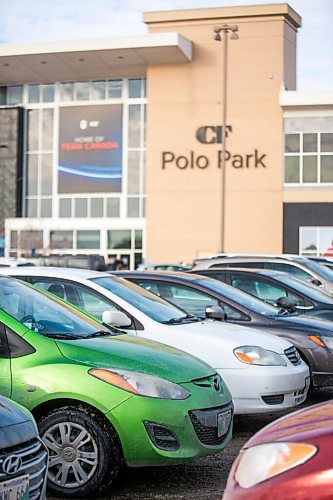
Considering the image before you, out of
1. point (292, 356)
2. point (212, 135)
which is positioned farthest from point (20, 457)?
point (212, 135)

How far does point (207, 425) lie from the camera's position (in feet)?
19.4

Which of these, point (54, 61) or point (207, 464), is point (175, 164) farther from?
point (207, 464)

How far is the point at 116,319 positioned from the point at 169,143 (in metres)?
41.2

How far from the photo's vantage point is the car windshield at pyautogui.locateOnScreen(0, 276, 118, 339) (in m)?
6.44

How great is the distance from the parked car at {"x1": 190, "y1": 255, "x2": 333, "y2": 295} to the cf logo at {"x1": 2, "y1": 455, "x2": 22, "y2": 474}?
10977 millimetres

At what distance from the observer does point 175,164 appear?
4788cm

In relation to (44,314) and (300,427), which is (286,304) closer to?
(44,314)

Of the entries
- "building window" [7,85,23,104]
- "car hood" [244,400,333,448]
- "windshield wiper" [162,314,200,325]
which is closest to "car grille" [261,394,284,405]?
"windshield wiper" [162,314,200,325]

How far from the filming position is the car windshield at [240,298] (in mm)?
9859

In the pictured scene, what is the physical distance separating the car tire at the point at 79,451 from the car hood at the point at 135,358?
36 cm

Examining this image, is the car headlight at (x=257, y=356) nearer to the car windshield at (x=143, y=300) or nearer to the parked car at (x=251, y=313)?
the car windshield at (x=143, y=300)

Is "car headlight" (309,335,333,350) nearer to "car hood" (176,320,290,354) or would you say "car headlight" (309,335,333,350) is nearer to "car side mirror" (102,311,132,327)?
"car hood" (176,320,290,354)

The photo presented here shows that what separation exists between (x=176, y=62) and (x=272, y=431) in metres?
45.4

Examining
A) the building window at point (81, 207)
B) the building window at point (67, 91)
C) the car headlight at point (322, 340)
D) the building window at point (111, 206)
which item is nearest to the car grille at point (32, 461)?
the car headlight at point (322, 340)
